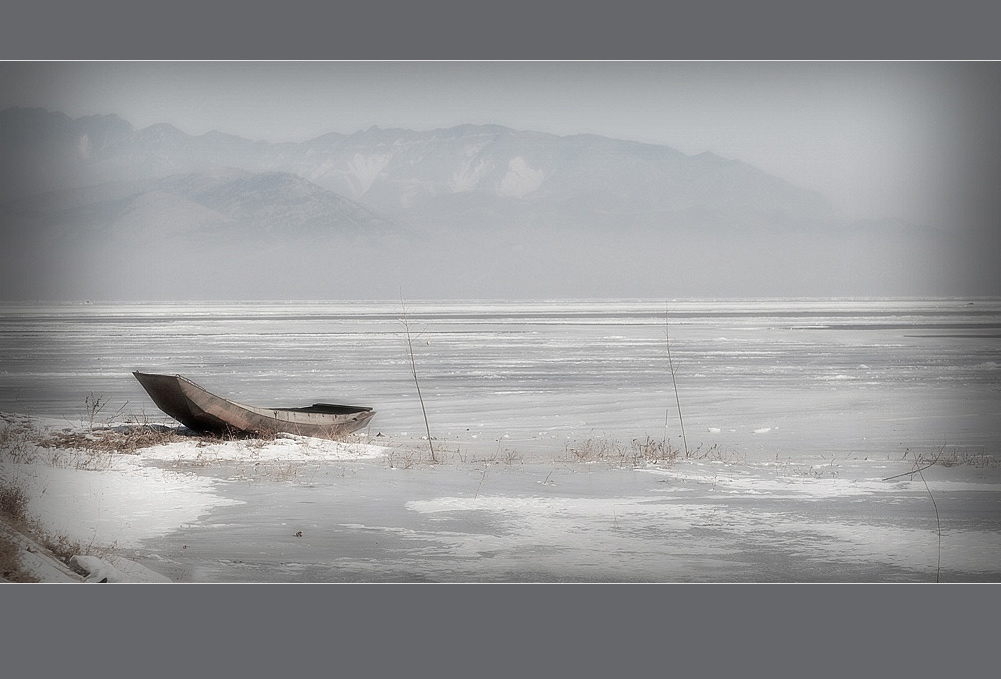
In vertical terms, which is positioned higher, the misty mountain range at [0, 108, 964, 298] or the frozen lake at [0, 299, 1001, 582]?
the misty mountain range at [0, 108, 964, 298]

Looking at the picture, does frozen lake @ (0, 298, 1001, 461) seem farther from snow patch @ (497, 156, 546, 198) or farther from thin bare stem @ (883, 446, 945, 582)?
snow patch @ (497, 156, 546, 198)

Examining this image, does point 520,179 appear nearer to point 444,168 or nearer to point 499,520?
point 444,168

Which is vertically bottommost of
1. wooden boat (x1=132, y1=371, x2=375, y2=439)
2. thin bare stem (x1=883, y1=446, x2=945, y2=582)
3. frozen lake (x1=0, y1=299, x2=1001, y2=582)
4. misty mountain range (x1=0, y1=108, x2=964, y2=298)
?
thin bare stem (x1=883, y1=446, x2=945, y2=582)

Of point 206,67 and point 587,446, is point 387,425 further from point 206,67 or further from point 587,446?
point 206,67

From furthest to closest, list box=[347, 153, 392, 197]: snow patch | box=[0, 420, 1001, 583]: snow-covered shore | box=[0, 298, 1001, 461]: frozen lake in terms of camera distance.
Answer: box=[347, 153, 392, 197]: snow patch, box=[0, 298, 1001, 461]: frozen lake, box=[0, 420, 1001, 583]: snow-covered shore

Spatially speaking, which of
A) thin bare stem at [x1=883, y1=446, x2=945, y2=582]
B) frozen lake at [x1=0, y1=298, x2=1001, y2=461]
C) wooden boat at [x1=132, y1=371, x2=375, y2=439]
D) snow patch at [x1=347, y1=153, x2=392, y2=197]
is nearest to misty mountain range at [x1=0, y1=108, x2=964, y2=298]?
snow patch at [x1=347, y1=153, x2=392, y2=197]

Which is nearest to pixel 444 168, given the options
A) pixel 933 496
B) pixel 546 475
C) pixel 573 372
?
pixel 546 475

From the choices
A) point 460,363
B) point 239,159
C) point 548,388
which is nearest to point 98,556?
point 239,159
